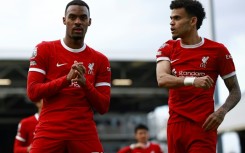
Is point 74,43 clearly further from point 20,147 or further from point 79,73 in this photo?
point 20,147

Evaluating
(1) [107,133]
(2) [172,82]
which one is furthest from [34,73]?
(1) [107,133]

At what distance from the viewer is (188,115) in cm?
504

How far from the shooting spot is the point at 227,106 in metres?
5.09

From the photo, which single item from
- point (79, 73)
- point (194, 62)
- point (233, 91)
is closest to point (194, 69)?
point (194, 62)

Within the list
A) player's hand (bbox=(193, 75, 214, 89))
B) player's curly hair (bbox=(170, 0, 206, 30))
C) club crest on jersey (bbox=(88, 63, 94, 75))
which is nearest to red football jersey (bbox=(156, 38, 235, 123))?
player's curly hair (bbox=(170, 0, 206, 30))

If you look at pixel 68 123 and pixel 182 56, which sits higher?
pixel 182 56

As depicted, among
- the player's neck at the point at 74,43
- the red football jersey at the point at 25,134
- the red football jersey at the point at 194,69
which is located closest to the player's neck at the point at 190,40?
the red football jersey at the point at 194,69

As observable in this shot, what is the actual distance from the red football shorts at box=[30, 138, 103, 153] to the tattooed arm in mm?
1006

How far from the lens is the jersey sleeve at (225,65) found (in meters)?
5.22

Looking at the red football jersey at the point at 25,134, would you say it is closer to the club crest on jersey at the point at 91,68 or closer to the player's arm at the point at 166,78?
the club crest on jersey at the point at 91,68

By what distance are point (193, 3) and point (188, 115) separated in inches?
43.3

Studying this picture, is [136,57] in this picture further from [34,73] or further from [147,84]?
[34,73]

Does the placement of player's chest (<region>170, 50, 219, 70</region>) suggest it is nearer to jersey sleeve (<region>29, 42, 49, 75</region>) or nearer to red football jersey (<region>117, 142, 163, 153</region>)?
jersey sleeve (<region>29, 42, 49, 75</region>)

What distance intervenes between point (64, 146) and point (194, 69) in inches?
54.0
